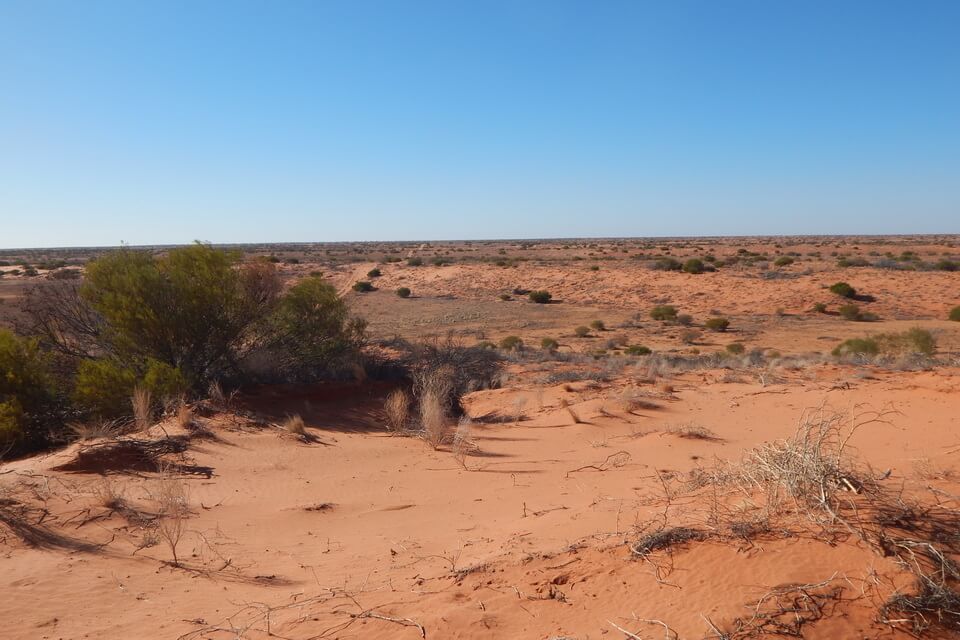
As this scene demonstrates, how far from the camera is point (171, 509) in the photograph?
6867 mm

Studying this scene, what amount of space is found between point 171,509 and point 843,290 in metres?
34.9

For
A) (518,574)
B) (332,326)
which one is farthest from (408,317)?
(518,574)

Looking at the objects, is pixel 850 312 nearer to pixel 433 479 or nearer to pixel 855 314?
pixel 855 314

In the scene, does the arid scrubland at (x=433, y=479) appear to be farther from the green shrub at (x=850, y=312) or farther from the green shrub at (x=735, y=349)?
the green shrub at (x=850, y=312)

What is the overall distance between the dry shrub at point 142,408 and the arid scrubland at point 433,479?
60mm

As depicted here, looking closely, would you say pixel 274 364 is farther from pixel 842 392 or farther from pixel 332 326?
pixel 842 392

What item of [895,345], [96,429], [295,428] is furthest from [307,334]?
[895,345]

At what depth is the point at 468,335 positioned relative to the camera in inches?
1020

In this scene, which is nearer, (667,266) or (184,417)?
(184,417)

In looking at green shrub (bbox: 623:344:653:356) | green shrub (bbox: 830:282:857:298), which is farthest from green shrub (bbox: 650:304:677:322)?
green shrub (bbox: 830:282:857:298)

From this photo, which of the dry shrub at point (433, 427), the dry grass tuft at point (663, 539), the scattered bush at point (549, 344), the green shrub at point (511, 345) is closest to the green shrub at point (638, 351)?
the scattered bush at point (549, 344)

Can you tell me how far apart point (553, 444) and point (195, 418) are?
6328 mm

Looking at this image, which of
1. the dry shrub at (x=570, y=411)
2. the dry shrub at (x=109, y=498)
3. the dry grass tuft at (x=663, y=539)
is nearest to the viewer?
the dry grass tuft at (x=663, y=539)

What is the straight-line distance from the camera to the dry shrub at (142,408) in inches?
403
